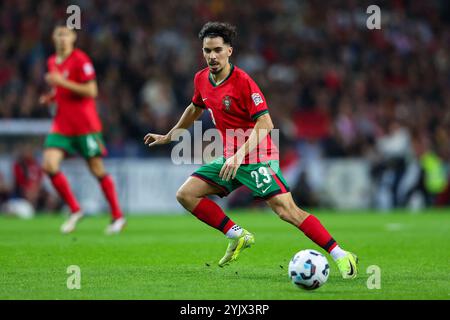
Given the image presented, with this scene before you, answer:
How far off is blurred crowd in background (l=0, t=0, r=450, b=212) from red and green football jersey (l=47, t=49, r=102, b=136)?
22.7 ft

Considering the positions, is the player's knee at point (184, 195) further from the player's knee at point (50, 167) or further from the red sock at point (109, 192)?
the red sock at point (109, 192)

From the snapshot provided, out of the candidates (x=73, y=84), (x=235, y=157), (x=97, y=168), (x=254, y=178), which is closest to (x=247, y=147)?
(x=235, y=157)

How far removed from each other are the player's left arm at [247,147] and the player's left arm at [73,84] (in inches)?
186

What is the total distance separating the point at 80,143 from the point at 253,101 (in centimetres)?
519

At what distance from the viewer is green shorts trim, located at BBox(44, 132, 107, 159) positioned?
493 inches

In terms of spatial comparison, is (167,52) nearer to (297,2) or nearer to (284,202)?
(297,2)

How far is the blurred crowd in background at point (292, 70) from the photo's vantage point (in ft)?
66.7

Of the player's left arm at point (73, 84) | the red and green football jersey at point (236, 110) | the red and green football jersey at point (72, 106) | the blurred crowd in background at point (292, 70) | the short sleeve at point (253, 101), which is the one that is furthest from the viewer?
the blurred crowd in background at point (292, 70)

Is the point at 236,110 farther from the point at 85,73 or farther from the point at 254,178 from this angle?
the point at 85,73

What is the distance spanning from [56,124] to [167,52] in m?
9.76

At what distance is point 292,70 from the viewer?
22875mm

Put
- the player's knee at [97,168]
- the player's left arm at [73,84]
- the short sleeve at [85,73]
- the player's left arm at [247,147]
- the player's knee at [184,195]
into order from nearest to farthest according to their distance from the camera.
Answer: the player's left arm at [247,147]
the player's knee at [184,195]
the player's left arm at [73,84]
the short sleeve at [85,73]
the player's knee at [97,168]

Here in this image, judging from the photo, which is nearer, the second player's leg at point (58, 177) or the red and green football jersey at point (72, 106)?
the second player's leg at point (58, 177)

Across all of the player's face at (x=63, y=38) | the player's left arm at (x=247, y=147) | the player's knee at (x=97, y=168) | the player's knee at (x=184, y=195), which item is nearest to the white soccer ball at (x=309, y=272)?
the player's left arm at (x=247, y=147)
